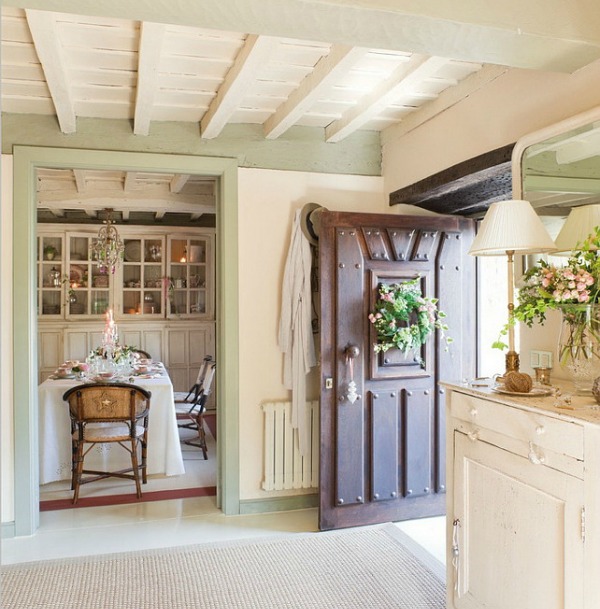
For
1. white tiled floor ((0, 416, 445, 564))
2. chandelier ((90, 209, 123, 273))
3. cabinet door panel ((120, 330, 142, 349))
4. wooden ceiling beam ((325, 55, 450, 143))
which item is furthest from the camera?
cabinet door panel ((120, 330, 142, 349))

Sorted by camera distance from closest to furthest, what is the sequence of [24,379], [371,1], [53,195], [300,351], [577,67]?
[371,1] < [577,67] < [24,379] < [300,351] < [53,195]

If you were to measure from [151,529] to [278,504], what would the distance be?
865mm

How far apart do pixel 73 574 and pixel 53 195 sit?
13.0 feet

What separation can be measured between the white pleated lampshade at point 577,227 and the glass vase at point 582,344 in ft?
1.06

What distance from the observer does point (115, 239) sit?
253 inches

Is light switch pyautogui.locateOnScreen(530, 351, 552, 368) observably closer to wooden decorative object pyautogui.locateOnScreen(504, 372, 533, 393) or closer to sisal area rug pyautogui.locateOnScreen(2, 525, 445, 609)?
wooden decorative object pyautogui.locateOnScreen(504, 372, 533, 393)

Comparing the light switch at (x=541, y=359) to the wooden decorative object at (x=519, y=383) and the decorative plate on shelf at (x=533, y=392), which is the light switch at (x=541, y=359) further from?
the wooden decorative object at (x=519, y=383)

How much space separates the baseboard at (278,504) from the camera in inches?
156

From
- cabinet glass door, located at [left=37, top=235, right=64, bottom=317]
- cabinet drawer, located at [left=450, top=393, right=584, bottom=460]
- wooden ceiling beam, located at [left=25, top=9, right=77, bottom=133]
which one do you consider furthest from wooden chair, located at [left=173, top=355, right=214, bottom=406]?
cabinet drawer, located at [left=450, top=393, right=584, bottom=460]

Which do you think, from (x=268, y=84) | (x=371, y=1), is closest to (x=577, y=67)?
(x=371, y=1)

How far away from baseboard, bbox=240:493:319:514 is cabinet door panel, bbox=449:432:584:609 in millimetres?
1771

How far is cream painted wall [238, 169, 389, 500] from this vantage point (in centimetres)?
396

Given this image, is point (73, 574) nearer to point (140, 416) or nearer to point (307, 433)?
point (140, 416)

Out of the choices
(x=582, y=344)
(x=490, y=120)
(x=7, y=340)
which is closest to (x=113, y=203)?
(x=7, y=340)
